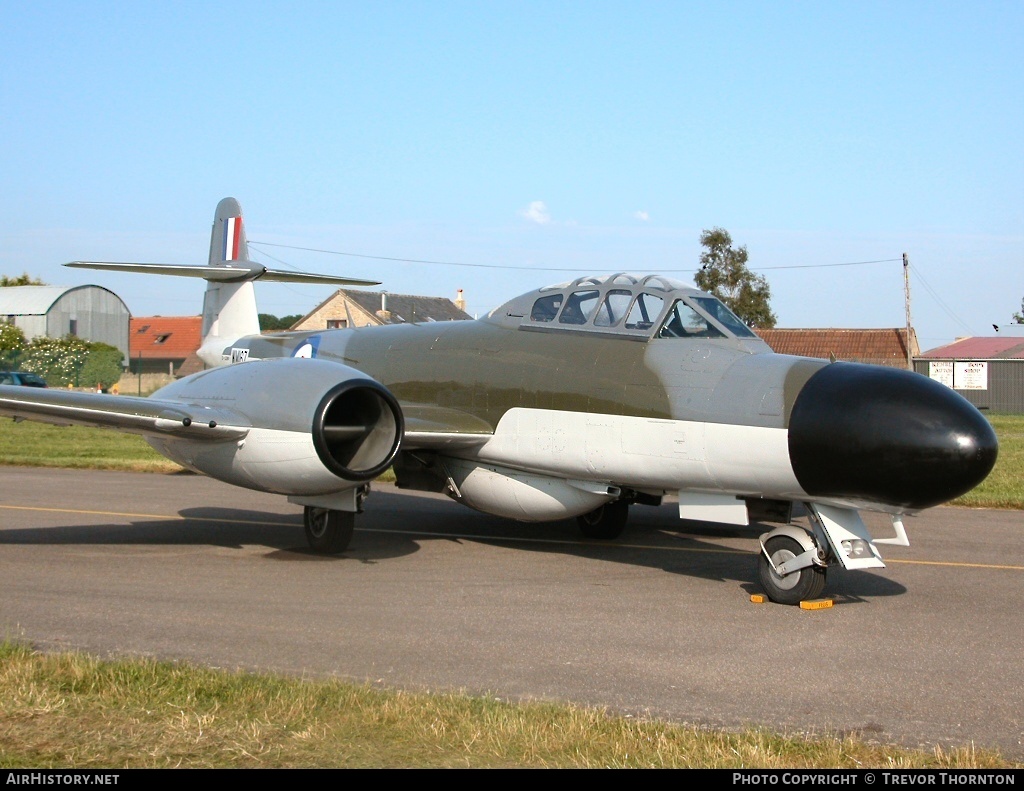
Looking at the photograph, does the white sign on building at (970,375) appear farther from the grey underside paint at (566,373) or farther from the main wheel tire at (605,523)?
the grey underside paint at (566,373)

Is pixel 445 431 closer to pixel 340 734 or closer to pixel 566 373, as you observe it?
pixel 566 373

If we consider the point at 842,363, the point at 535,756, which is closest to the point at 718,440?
the point at 842,363

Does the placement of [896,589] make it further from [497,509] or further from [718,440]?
[497,509]

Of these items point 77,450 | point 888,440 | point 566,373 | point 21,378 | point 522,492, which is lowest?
point 77,450

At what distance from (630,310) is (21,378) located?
4158cm

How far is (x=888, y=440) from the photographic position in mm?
7879

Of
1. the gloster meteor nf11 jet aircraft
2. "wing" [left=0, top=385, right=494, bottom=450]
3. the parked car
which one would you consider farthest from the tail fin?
the parked car

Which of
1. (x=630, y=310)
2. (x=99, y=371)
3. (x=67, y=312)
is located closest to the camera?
(x=630, y=310)

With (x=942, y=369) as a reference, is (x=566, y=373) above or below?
above

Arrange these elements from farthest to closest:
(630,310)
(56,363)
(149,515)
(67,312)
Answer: (67,312) → (56,363) → (149,515) → (630,310)

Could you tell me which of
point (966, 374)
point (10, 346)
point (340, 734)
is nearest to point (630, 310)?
point (340, 734)

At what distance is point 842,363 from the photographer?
878 centimetres

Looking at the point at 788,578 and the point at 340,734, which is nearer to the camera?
the point at 340,734

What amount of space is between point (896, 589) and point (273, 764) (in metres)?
6.55
